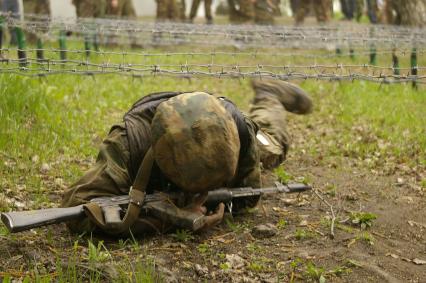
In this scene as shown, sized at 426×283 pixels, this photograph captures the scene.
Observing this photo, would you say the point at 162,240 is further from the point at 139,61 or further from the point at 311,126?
the point at 139,61

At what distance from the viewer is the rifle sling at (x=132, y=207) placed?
2897 millimetres

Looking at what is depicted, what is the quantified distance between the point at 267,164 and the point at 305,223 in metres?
0.73

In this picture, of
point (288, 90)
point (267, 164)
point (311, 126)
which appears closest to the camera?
point (267, 164)

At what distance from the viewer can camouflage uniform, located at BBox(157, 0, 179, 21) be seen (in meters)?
13.3

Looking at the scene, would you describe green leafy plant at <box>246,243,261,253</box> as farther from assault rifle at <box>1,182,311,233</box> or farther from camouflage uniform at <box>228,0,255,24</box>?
camouflage uniform at <box>228,0,255,24</box>

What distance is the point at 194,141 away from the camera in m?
2.71

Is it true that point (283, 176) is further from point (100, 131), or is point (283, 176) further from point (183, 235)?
point (100, 131)

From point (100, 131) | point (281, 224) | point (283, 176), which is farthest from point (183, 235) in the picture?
point (100, 131)

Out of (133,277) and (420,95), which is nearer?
(133,277)

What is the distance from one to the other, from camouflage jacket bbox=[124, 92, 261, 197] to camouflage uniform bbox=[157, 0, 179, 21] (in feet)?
33.6

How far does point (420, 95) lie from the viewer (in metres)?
6.95

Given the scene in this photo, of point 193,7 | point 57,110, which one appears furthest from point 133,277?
point 193,7

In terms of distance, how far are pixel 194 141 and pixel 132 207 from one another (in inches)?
19.9

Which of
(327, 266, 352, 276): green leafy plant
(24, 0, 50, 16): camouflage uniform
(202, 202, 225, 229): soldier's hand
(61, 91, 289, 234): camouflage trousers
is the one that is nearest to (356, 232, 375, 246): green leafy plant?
(327, 266, 352, 276): green leafy plant
